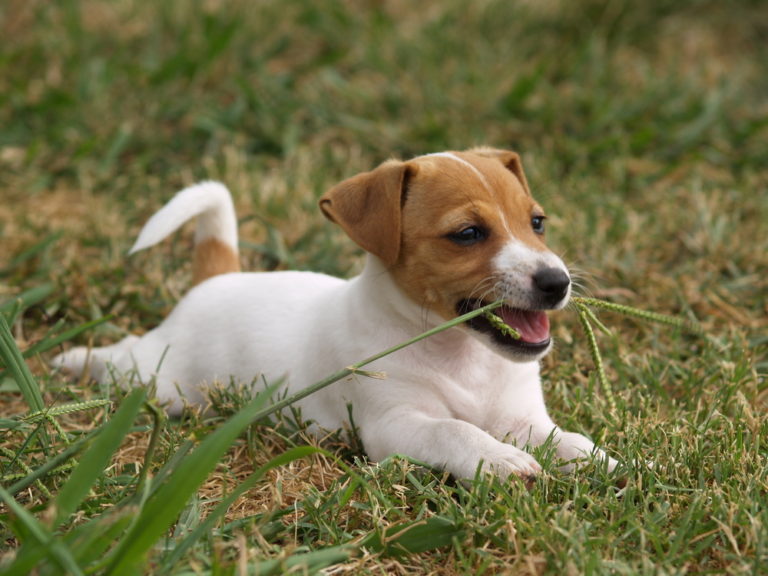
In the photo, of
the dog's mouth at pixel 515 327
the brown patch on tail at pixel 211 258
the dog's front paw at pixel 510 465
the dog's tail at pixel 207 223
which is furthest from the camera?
the brown patch on tail at pixel 211 258

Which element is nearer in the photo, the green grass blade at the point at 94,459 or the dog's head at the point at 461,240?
the green grass blade at the point at 94,459

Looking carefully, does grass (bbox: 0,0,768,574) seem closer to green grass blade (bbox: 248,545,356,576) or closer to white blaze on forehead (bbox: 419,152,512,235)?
green grass blade (bbox: 248,545,356,576)

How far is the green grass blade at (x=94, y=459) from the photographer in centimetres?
236

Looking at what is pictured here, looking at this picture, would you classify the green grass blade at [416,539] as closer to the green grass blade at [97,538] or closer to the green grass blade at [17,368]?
the green grass blade at [97,538]

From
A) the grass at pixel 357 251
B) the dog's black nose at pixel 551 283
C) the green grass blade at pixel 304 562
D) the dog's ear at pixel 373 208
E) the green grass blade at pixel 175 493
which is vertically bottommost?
the grass at pixel 357 251

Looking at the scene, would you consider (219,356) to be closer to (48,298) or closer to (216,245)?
(216,245)

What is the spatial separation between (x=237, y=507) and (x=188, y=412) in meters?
0.71

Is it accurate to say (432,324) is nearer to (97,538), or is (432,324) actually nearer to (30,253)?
(97,538)

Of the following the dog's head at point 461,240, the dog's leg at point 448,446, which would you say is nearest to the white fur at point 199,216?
the dog's head at point 461,240

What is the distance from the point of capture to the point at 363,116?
22.5 ft

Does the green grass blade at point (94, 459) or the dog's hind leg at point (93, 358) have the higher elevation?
the green grass blade at point (94, 459)

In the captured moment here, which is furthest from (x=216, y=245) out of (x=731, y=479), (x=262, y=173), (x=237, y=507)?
(x=731, y=479)

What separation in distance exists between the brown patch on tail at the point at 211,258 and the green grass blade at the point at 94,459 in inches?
79.5

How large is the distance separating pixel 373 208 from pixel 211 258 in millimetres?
1342
